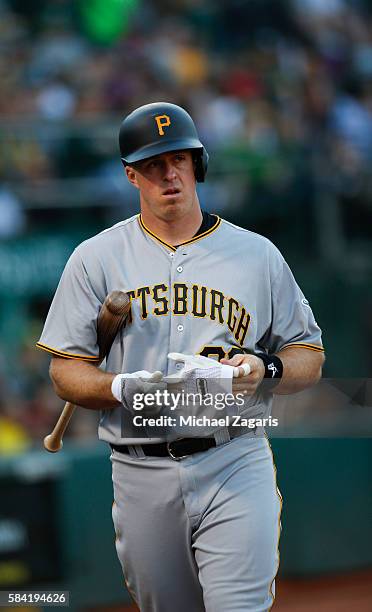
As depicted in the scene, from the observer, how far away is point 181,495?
3.47 m

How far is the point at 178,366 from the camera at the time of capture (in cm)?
348

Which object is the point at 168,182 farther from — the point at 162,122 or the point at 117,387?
the point at 117,387

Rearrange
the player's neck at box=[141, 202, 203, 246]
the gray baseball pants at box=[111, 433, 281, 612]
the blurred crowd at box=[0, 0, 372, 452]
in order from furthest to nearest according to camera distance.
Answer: the blurred crowd at box=[0, 0, 372, 452]
the player's neck at box=[141, 202, 203, 246]
the gray baseball pants at box=[111, 433, 281, 612]

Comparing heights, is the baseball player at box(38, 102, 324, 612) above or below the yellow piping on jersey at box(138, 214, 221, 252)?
below

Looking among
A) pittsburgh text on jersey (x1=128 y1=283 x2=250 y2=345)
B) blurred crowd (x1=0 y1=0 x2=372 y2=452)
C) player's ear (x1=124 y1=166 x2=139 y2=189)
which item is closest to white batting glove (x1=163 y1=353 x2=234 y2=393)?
pittsburgh text on jersey (x1=128 y1=283 x2=250 y2=345)

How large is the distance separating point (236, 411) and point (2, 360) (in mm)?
5342

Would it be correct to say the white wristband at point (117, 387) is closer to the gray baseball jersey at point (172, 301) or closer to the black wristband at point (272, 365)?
the gray baseball jersey at point (172, 301)

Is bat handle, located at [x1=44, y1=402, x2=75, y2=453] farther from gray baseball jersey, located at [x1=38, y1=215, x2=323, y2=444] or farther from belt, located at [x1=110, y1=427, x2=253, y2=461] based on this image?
belt, located at [x1=110, y1=427, x2=253, y2=461]

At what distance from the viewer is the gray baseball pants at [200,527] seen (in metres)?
3.40

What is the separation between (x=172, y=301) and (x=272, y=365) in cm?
39

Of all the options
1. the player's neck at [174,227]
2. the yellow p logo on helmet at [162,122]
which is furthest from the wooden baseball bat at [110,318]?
the yellow p logo on helmet at [162,122]

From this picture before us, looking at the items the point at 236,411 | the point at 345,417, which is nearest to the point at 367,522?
the point at 345,417

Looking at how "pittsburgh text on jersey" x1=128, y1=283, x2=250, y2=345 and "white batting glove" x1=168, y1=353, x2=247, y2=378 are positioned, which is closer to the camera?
"white batting glove" x1=168, y1=353, x2=247, y2=378

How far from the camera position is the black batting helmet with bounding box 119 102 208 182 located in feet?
11.4
